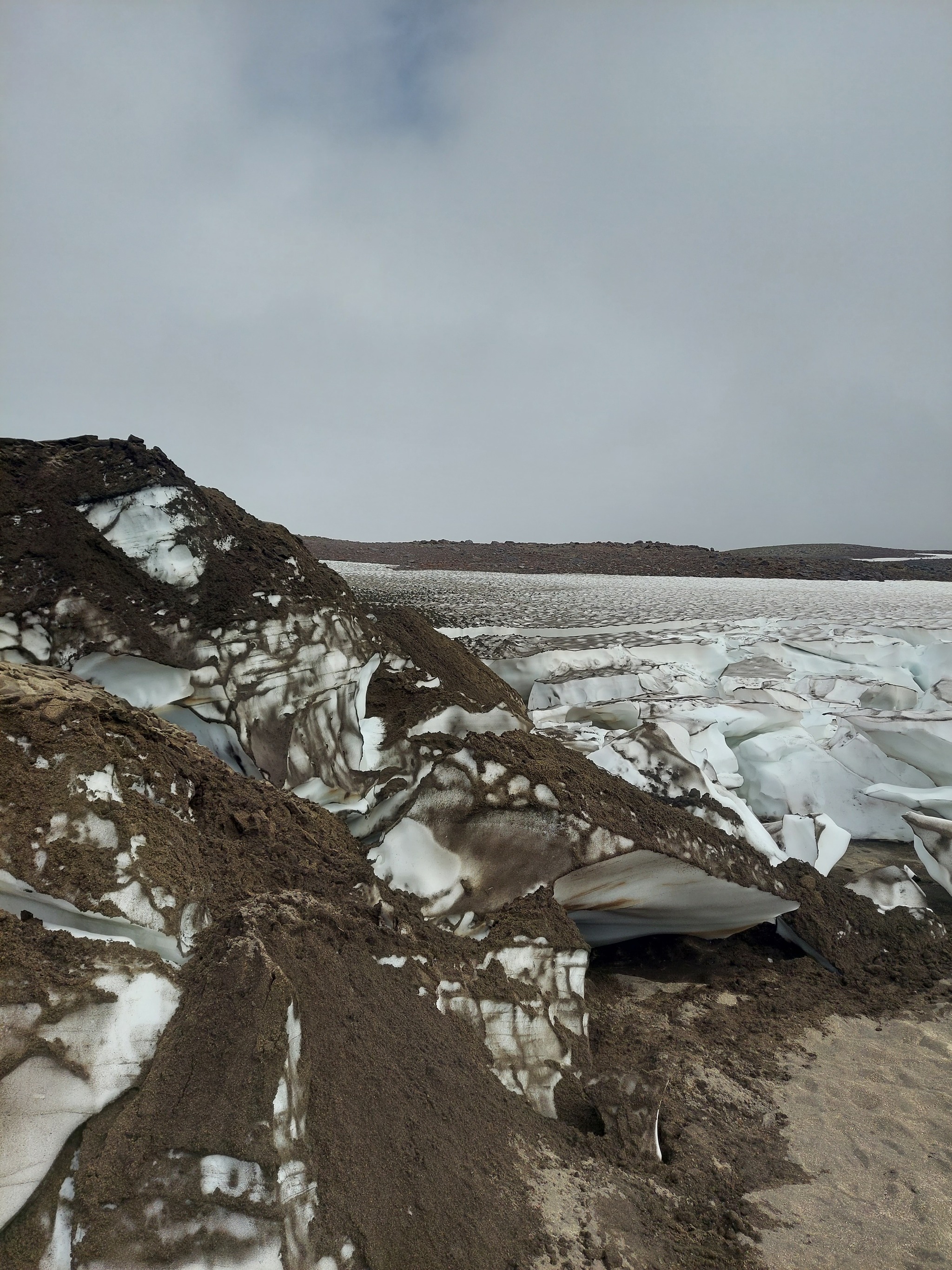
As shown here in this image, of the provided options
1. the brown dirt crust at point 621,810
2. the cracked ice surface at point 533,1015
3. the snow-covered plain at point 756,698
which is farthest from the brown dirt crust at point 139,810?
the snow-covered plain at point 756,698

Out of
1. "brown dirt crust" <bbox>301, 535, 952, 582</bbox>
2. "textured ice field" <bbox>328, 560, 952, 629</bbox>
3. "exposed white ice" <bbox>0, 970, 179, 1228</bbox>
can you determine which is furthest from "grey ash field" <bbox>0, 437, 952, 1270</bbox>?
"brown dirt crust" <bbox>301, 535, 952, 582</bbox>

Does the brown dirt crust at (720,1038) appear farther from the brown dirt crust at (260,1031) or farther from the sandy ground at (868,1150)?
the brown dirt crust at (260,1031)

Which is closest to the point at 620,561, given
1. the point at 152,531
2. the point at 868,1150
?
the point at 152,531

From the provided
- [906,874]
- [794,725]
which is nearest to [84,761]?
[906,874]

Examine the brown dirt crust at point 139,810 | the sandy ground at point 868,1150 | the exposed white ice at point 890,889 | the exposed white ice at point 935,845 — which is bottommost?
the sandy ground at point 868,1150

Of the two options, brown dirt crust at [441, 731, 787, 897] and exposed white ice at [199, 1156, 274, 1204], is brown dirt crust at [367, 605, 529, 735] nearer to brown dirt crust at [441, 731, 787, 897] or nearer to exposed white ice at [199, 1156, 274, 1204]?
brown dirt crust at [441, 731, 787, 897]

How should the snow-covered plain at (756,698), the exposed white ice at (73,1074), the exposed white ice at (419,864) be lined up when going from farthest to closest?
the snow-covered plain at (756,698)
the exposed white ice at (419,864)
the exposed white ice at (73,1074)
